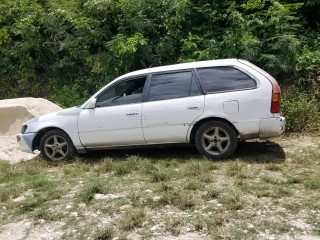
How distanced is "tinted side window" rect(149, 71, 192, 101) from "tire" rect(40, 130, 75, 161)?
5.71 ft

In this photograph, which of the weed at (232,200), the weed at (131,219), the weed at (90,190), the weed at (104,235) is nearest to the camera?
the weed at (104,235)

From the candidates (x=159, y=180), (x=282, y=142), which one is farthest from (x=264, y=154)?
(x=159, y=180)

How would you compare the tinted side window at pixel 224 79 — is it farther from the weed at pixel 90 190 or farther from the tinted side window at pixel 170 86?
the weed at pixel 90 190

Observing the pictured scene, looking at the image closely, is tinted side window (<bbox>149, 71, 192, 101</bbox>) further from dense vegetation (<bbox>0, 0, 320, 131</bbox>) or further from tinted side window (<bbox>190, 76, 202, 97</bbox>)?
dense vegetation (<bbox>0, 0, 320, 131</bbox>)

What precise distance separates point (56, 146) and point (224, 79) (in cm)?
321

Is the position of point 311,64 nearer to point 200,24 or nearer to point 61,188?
point 200,24

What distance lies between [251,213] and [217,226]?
19.4 inches

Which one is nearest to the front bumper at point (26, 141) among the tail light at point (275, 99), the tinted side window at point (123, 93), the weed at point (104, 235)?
the tinted side window at point (123, 93)

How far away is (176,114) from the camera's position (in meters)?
6.92

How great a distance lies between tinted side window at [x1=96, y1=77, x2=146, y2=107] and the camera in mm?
7281

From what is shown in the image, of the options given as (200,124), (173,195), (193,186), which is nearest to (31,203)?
(173,195)

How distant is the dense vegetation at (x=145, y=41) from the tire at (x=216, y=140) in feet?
8.37

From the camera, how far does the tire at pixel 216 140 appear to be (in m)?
6.78

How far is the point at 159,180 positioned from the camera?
5996 mm
